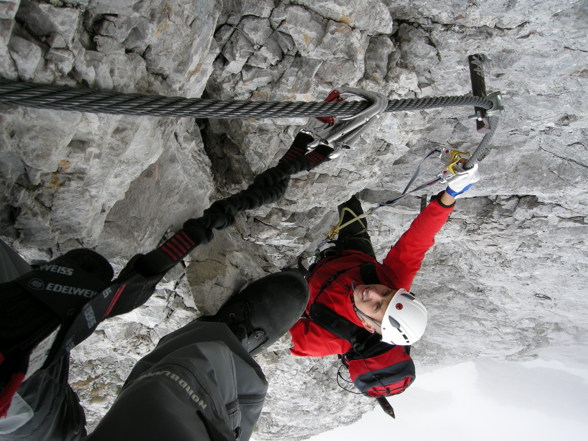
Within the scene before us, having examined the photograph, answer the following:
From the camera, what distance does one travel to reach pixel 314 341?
3.72 m

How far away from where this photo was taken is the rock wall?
5.98 feet

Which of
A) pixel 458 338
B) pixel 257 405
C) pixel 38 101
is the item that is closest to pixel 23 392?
pixel 257 405

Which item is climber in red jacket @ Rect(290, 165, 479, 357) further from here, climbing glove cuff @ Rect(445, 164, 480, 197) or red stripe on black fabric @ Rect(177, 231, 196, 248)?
red stripe on black fabric @ Rect(177, 231, 196, 248)

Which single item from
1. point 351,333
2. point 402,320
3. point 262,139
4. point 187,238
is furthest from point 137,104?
point 351,333

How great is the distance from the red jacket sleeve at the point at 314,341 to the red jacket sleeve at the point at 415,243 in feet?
2.37

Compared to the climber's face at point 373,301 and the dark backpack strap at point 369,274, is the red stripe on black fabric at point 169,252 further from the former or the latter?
the dark backpack strap at point 369,274

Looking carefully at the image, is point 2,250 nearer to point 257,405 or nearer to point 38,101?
point 38,101

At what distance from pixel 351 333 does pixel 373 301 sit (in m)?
0.45

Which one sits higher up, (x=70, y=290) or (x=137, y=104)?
(x=137, y=104)

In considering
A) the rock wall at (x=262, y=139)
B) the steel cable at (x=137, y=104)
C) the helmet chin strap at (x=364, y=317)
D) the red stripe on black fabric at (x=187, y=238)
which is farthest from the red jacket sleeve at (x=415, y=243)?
the red stripe on black fabric at (x=187, y=238)

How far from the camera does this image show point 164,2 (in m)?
1.86

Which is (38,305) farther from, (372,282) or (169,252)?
(372,282)

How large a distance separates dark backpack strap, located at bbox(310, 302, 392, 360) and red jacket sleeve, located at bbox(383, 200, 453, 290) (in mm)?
499

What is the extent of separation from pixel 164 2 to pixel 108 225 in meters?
1.45
